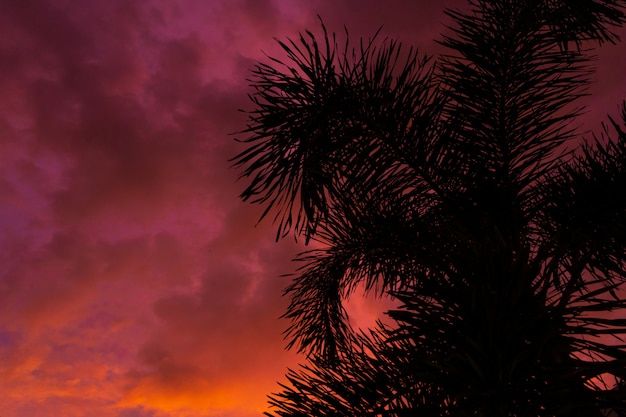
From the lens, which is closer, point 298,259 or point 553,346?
point 553,346

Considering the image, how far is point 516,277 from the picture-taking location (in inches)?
31.5

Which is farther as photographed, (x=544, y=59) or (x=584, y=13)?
(x=544, y=59)

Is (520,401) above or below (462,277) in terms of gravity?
below

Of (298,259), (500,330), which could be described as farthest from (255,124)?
(500,330)

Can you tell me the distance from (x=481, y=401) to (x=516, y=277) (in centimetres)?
18

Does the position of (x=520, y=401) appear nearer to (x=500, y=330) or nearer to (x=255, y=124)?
(x=500, y=330)

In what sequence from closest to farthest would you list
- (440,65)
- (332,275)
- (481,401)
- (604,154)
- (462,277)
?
(481,401) < (462,277) < (604,154) < (440,65) < (332,275)

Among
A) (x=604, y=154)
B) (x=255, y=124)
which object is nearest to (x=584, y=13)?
(x=604, y=154)

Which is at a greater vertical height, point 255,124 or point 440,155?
point 255,124

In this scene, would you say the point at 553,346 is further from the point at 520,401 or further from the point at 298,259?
the point at 298,259

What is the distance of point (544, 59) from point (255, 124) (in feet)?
3.23

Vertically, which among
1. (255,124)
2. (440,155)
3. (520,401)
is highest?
(255,124)

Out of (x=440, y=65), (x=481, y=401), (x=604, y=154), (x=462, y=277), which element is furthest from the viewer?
(x=440, y=65)

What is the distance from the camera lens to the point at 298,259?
2.48 meters
